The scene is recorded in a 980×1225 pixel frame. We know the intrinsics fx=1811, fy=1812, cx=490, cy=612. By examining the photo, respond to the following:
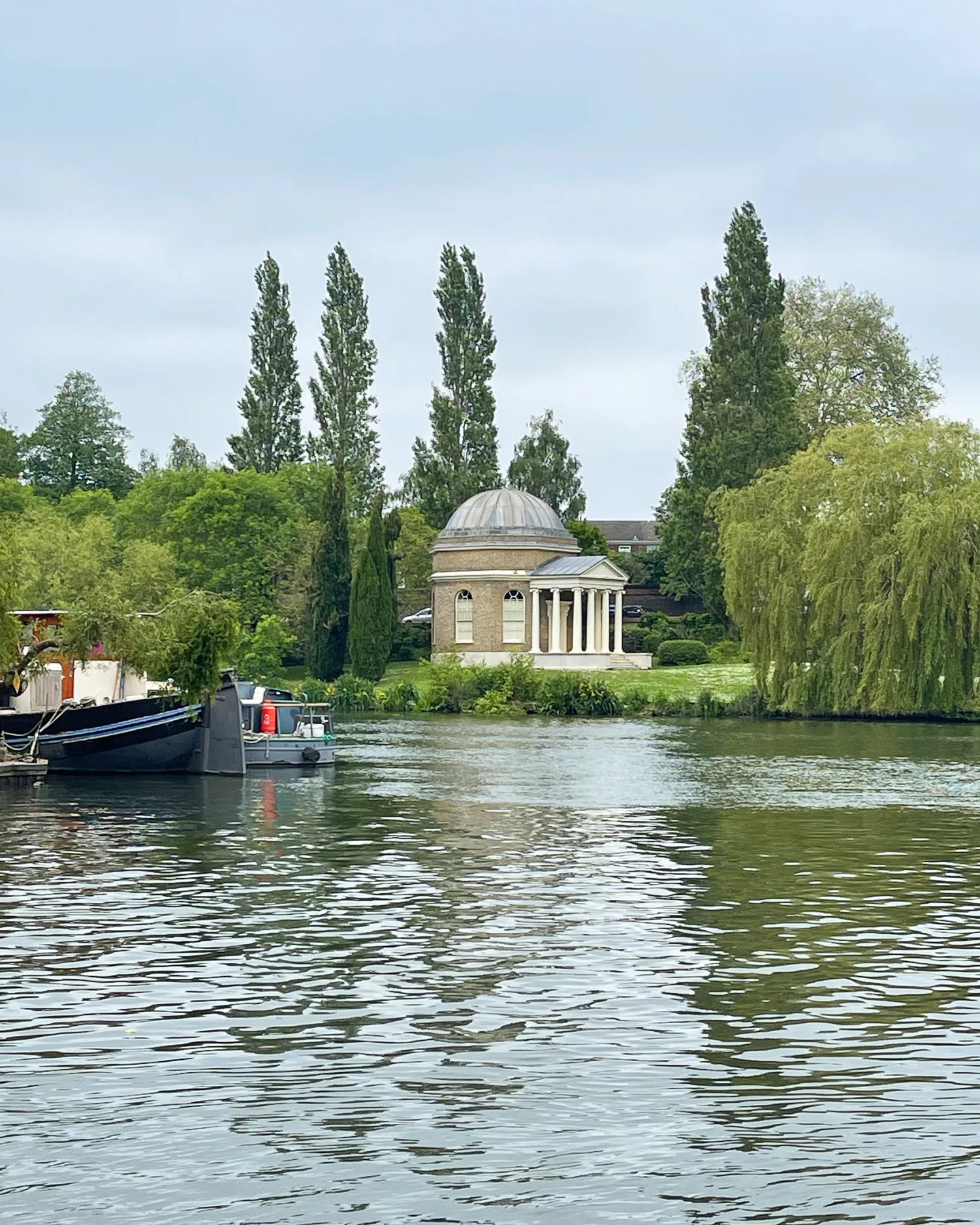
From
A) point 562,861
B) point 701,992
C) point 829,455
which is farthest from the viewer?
point 829,455

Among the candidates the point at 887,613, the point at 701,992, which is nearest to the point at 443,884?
the point at 701,992

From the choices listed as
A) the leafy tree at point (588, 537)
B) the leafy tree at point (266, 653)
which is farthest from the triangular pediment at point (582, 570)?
the leafy tree at point (266, 653)

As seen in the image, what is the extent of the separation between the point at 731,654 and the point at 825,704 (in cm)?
2571

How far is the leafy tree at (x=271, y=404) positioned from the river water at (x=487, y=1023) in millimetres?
76112

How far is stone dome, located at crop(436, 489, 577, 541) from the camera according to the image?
304 feet

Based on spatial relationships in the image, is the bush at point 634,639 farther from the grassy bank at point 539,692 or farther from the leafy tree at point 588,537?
the grassy bank at point 539,692

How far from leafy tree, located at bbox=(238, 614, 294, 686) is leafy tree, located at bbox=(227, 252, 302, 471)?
706 inches

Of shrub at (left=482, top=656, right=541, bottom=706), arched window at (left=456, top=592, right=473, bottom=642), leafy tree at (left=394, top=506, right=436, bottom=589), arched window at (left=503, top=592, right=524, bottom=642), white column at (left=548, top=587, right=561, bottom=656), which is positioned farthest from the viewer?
leafy tree at (left=394, top=506, right=436, bottom=589)

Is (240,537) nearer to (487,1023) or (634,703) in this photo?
(634,703)

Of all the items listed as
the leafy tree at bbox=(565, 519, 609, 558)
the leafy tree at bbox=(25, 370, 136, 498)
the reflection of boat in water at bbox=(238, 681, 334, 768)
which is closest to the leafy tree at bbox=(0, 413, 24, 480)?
the leafy tree at bbox=(25, 370, 136, 498)

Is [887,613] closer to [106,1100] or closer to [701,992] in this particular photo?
[701,992]

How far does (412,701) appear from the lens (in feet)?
249

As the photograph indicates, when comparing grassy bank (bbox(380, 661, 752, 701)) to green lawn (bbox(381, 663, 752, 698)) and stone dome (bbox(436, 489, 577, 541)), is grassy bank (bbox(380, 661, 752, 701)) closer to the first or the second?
green lawn (bbox(381, 663, 752, 698))

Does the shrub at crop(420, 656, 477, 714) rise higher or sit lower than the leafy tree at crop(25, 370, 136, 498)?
lower
